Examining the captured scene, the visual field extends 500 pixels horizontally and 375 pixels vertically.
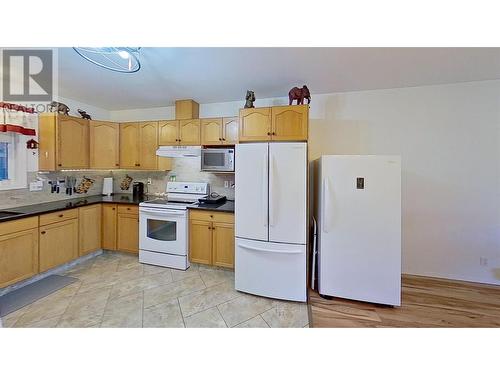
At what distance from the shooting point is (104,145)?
3.50 m

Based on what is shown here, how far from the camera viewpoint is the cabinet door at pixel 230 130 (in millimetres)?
3069

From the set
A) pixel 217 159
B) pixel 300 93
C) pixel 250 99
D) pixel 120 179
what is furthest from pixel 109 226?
pixel 300 93

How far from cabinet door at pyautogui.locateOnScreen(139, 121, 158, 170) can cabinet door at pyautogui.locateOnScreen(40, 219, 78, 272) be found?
124 centimetres

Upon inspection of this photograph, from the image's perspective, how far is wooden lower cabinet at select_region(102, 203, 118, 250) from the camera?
3.39 meters

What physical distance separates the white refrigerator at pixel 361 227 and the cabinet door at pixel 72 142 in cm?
340

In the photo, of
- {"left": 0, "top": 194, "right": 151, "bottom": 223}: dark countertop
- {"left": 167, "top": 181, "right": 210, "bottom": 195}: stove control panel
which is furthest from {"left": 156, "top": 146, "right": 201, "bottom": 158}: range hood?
{"left": 0, "top": 194, "right": 151, "bottom": 223}: dark countertop

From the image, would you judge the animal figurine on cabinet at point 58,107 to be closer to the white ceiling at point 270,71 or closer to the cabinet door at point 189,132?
the white ceiling at point 270,71

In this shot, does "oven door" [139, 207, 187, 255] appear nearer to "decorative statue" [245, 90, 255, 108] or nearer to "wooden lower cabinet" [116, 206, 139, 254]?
"wooden lower cabinet" [116, 206, 139, 254]

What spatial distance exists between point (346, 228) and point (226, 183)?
6.36ft

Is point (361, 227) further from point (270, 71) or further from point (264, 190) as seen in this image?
point (270, 71)

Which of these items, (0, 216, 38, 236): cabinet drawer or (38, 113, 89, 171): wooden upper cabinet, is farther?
(38, 113, 89, 171): wooden upper cabinet

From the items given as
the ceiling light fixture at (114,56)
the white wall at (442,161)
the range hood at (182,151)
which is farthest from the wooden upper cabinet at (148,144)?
the white wall at (442,161)

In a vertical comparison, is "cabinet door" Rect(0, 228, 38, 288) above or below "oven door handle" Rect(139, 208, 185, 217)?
below

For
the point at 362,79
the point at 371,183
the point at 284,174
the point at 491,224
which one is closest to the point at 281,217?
the point at 284,174
